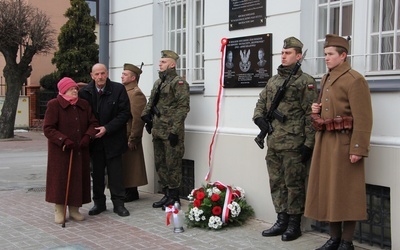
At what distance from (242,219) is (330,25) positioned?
96.4 inches

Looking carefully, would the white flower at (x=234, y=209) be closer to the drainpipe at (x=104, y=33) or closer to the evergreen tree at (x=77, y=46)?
the drainpipe at (x=104, y=33)

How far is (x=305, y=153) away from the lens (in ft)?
17.2

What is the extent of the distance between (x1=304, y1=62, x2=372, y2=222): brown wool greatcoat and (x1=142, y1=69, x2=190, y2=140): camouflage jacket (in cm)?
230

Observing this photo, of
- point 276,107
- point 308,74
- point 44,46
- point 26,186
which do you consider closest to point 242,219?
point 276,107

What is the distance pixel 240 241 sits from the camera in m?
5.44

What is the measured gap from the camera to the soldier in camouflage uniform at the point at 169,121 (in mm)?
6715

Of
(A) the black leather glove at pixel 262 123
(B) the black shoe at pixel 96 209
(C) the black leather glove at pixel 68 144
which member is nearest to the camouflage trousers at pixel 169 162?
(B) the black shoe at pixel 96 209

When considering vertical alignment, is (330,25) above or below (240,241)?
above

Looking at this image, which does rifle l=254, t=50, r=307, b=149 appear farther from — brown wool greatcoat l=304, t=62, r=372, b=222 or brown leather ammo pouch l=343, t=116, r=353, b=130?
brown leather ammo pouch l=343, t=116, r=353, b=130

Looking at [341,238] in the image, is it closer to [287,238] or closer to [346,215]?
[346,215]

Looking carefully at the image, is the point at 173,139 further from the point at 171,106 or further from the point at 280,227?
the point at 280,227

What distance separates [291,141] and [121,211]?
265cm

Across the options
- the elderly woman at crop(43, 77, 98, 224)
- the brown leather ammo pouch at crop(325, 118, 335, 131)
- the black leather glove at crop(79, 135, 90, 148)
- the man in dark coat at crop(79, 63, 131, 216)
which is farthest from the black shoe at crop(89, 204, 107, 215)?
the brown leather ammo pouch at crop(325, 118, 335, 131)

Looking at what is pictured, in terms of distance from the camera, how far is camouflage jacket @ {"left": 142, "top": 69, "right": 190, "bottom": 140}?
670 centimetres
